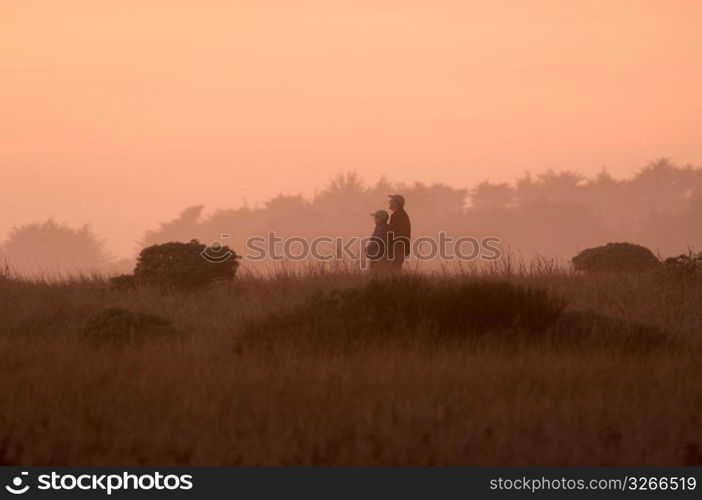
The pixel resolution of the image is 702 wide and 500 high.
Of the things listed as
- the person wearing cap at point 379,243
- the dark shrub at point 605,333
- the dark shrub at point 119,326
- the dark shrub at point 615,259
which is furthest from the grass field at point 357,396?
the dark shrub at point 615,259

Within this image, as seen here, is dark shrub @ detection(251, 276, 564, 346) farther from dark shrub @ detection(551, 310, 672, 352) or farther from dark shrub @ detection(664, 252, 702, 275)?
dark shrub @ detection(664, 252, 702, 275)

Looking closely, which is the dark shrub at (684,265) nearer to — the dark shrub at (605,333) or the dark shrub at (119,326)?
the dark shrub at (605,333)

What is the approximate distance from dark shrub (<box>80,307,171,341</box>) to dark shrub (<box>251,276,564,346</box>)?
4.77 ft

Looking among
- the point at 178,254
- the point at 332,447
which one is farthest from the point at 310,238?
the point at 332,447

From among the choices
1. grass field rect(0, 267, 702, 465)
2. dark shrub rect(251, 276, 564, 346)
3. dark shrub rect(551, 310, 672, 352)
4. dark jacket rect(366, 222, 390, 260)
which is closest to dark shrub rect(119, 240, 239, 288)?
dark jacket rect(366, 222, 390, 260)

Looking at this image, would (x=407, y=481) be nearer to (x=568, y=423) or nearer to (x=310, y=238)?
(x=568, y=423)

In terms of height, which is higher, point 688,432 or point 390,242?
point 390,242

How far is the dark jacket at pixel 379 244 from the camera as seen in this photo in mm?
18516

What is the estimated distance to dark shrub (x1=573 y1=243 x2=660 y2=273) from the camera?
21.7 meters

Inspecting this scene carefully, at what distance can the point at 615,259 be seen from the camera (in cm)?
2216

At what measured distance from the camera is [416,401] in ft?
27.6

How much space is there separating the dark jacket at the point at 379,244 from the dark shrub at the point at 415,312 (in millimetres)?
5400

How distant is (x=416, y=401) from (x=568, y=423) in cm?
115

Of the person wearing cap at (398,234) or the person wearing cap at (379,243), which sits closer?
the person wearing cap at (379,243)
